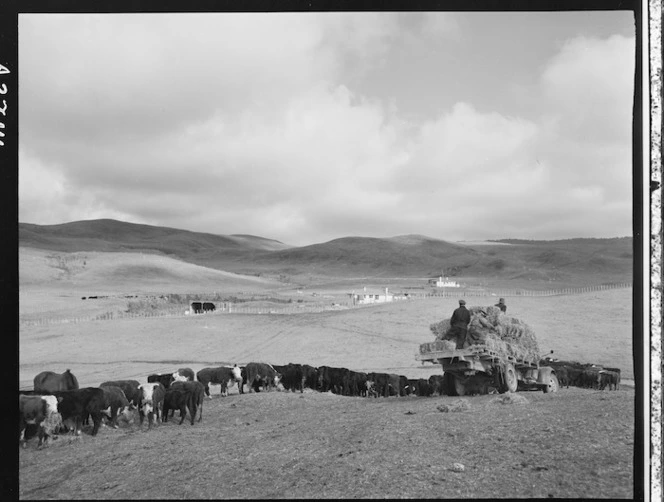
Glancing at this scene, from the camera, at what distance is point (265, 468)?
497 centimetres

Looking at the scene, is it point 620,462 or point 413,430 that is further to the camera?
point 413,430

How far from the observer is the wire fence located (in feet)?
19.6

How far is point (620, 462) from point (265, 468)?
301 centimetres

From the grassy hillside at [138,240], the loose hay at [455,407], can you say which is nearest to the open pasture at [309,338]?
the loose hay at [455,407]

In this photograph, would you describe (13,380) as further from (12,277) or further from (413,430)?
(413,430)

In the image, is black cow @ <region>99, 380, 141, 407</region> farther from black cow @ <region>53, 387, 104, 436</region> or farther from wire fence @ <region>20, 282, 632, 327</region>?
wire fence @ <region>20, 282, 632, 327</region>

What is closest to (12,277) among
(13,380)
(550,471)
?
(13,380)

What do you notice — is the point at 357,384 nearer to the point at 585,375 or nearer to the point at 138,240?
the point at 585,375

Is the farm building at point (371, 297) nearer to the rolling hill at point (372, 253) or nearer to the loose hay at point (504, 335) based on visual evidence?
the rolling hill at point (372, 253)

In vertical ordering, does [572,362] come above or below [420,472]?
above

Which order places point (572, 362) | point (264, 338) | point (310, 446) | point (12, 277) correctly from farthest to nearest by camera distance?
point (264, 338), point (572, 362), point (310, 446), point (12, 277)

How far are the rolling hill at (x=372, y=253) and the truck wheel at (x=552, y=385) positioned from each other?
107 cm

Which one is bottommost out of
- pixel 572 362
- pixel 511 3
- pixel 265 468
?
pixel 265 468

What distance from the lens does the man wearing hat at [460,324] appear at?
5.79 m
